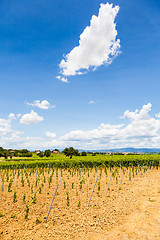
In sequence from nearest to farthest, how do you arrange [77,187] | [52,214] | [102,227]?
[102,227] < [52,214] < [77,187]

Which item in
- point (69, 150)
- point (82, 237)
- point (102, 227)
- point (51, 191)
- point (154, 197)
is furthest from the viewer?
point (69, 150)

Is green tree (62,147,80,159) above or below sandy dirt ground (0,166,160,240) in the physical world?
above

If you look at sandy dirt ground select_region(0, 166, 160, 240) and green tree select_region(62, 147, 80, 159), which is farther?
green tree select_region(62, 147, 80, 159)

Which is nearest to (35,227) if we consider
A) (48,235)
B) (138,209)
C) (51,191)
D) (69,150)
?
(48,235)

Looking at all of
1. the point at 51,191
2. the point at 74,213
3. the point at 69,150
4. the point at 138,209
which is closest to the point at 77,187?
the point at 51,191

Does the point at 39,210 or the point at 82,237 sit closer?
the point at 82,237

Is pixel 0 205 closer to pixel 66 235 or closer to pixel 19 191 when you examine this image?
pixel 19 191

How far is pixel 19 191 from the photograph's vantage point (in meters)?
13.4

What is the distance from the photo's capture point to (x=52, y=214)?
9305mm

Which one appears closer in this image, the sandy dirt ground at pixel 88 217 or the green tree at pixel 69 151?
the sandy dirt ground at pixel 88 217

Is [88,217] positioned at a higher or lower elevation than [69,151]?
lower

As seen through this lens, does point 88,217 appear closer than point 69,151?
Yes

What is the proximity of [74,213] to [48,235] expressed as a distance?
231 cm

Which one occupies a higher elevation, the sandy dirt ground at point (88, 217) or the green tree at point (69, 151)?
the green tree at point (69, 151)
